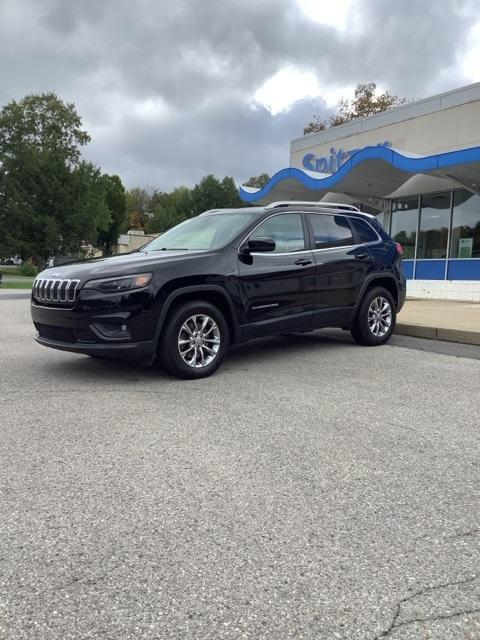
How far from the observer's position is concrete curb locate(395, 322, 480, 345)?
821cm

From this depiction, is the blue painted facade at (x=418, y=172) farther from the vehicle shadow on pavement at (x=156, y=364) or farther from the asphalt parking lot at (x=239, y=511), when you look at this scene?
the asphalt parking lot at (x=239, y=511)

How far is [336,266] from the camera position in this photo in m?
7.13

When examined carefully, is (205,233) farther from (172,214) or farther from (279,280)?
(172,214)

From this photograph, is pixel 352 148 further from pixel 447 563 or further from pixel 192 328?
pixel 447 563

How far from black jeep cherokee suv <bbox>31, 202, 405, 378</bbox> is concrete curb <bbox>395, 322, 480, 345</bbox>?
102cm

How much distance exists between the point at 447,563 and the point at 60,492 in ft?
6.56

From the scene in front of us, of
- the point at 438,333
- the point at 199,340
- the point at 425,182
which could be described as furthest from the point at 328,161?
the point at 199,340

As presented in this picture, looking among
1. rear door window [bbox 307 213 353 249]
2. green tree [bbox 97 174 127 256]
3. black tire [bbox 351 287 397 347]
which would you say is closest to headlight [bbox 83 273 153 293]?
rear door window [bbox 307 213 353 249]

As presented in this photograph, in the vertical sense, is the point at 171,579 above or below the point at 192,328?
below

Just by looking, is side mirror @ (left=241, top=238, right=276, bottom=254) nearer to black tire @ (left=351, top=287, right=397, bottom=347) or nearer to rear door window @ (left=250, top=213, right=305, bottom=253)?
rear door window @ (left=250, top=213, right=305, bottom=253)

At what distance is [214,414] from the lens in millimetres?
4535

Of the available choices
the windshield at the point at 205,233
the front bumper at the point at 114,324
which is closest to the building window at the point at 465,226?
the windshield at the point at 205,233

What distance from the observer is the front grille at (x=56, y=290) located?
5.41 meters

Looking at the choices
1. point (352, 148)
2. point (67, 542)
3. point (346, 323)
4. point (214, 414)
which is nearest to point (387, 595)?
point (67, 542)
